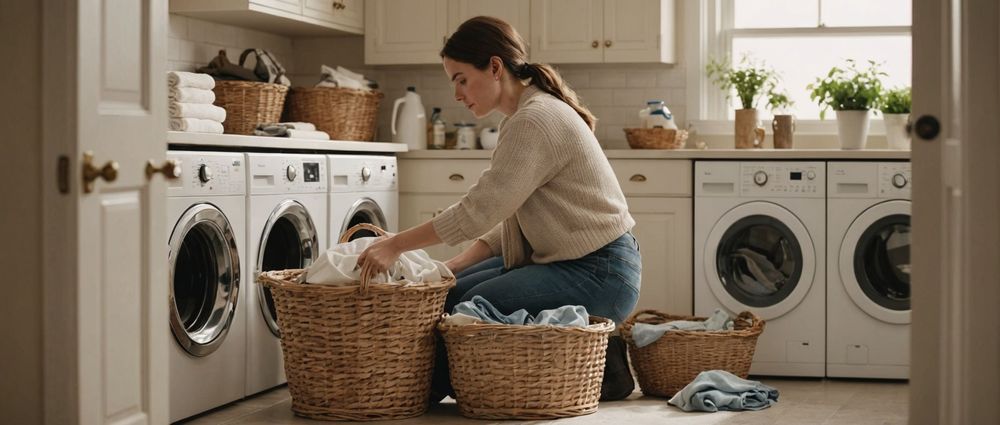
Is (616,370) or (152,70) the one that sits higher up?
(152,70)

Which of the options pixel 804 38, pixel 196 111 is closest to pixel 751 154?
pixel 804 38

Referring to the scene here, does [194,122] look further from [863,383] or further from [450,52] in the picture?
[863,383]

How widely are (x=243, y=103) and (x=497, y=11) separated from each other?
50.4 inches

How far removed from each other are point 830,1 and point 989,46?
3356 millimetres

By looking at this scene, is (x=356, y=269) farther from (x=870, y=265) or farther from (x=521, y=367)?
(x=870, y=265)

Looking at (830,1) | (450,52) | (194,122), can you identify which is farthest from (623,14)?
(194,122)

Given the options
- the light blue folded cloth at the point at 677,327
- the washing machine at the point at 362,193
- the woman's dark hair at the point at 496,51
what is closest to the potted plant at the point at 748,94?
the light blue folded cloth at the point at 677,327

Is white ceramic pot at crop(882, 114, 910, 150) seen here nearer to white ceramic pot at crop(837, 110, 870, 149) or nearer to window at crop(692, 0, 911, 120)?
white ceramic pot at crop(837, 110, 870, 149)

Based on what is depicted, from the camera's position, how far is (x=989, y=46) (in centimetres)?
207

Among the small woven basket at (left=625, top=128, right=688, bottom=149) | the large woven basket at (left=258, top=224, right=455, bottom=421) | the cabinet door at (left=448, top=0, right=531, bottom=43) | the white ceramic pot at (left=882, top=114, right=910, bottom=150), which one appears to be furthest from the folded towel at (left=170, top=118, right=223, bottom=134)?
the white ceramic pot at (left=882, top=114, right=910, bottom=150)

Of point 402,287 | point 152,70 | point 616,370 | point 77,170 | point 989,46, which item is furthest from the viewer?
point 616,370

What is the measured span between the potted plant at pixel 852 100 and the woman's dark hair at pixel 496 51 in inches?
60.0

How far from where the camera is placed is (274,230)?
4.12m

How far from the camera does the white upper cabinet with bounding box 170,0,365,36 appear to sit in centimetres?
456
